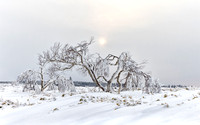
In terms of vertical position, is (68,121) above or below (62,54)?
below

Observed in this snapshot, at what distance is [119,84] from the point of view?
15562mm

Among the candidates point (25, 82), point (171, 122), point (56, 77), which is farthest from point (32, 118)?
point (25, 82)

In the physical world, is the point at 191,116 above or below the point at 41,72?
below

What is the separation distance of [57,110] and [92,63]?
8596 millimetres

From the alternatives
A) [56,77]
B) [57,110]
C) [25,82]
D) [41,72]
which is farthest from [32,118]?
[41,72]

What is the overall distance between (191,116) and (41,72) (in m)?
18.5

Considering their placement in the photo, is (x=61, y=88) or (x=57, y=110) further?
(x=61, y=88)

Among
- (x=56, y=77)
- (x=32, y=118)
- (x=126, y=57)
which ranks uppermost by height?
(x=126, y=57)

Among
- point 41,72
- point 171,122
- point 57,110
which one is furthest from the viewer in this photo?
point 41,72

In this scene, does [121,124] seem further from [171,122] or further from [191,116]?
[191,116]

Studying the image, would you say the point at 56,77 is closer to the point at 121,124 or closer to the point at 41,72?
the point at 41,72

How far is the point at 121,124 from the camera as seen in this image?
4625 mm

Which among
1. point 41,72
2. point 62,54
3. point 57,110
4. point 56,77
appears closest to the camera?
point 57,110

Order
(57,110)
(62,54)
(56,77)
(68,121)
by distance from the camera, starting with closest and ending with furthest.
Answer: (68,121) → (57,110) → (62,54) → (56,77)
